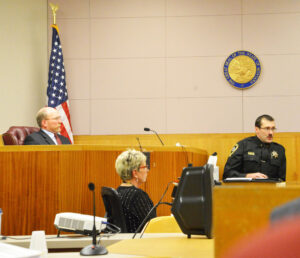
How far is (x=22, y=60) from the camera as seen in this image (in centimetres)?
720

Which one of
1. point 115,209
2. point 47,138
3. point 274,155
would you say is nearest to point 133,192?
point 115,209

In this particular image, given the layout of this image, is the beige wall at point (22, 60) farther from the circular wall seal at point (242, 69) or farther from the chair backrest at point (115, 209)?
the chair backrest at point (115, 209)

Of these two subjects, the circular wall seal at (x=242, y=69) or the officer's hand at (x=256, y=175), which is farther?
the circular wall seal at (x=242, y=69)

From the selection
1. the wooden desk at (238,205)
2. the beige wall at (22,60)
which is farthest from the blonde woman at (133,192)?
the wooden desk at (238,205)

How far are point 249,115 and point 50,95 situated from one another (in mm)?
2952

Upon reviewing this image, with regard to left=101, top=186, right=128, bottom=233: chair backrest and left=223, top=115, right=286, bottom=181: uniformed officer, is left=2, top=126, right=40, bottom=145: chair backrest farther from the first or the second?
left=223, top=115, right=286, bottom=181: uniformed officer

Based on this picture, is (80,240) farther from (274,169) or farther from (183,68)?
(183,68)

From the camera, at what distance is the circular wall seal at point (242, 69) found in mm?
7902

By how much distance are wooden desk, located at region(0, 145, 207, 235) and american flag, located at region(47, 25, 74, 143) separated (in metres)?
2.52

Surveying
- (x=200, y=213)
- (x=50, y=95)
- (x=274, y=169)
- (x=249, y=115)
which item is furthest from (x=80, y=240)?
(x=249, y=115)

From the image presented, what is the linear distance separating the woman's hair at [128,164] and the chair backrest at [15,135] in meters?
1.74

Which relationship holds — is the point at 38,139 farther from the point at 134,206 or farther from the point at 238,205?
the point at 238,205

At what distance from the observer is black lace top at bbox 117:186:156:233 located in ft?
12.3

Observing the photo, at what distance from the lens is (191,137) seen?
25.6 ft
